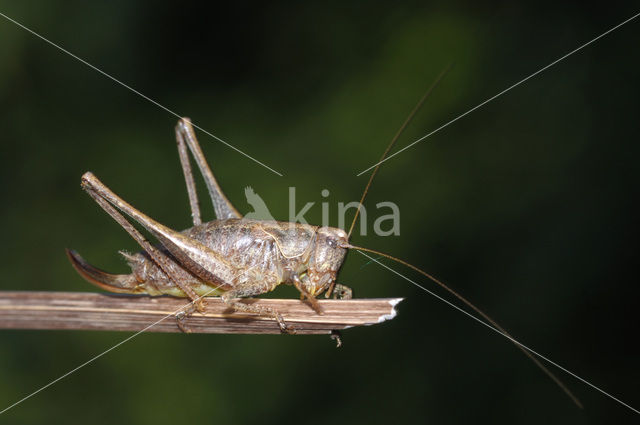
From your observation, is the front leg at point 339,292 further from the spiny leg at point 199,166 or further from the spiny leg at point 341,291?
the spiny leg at point 199,166

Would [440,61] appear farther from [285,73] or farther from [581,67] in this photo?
[285,73]

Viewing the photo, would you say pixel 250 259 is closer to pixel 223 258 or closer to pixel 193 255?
pixel 223 258

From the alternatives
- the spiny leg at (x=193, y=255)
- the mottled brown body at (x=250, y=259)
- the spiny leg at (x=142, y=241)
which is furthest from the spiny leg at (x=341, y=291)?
the spiny leg at (x=142, y=241)

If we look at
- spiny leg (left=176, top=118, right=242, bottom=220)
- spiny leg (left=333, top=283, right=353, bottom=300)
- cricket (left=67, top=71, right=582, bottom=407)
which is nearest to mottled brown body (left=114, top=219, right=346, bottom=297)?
cricket (left=67, top=71, right=582, bottom=407)

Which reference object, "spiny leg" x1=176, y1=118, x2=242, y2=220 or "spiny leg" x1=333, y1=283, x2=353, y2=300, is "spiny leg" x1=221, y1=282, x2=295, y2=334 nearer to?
"spiny leg" x1=333, y1=283, x2=353, y2=300

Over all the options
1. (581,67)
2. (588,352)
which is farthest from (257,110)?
(588,352)

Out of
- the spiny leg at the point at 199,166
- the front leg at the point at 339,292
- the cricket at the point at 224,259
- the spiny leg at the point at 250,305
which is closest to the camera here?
the spiny leg at the point at 250,305

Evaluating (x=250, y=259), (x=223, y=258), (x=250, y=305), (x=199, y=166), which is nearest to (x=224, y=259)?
(x=223, y=258)
